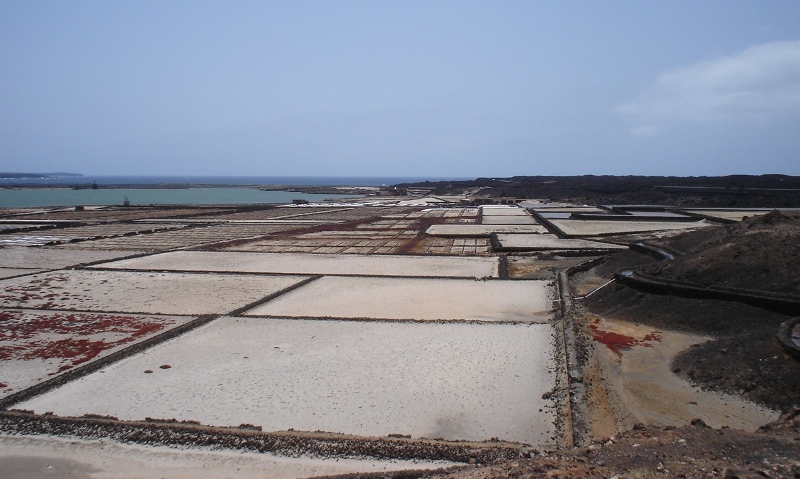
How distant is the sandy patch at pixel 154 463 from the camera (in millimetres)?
5194

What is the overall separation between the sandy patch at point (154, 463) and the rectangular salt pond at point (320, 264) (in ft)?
31.4

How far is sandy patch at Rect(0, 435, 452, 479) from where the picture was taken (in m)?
5.19

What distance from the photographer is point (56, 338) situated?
930 centimetres

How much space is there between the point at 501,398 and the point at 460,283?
7.01m

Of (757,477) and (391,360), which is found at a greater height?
(757,477)

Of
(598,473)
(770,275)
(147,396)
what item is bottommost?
(147,396)

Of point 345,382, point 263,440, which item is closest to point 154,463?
point 263,440

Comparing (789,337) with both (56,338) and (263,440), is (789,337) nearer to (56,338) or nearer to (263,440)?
(263,440)

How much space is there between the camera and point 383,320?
10.3 m

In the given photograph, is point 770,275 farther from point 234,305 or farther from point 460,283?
point 234,305

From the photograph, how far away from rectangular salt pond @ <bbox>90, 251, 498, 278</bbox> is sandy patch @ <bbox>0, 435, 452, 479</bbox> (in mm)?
9580

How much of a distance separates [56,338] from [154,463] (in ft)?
17.0

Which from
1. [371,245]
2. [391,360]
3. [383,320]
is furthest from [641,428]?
[371,245]

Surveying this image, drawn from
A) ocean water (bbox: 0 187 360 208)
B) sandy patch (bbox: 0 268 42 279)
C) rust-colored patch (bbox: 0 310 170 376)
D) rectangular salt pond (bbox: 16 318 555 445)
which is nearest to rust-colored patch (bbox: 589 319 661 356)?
rectangular salt pond (bbox: 16 318 555 445)
